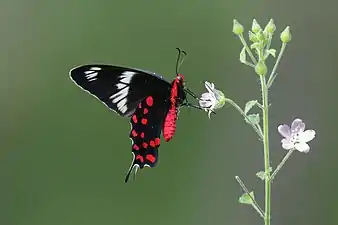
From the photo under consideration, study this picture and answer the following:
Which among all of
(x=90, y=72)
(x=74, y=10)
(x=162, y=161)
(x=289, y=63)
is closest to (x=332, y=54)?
(x=289, y=63)

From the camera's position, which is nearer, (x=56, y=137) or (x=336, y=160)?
(x=336, y=160)

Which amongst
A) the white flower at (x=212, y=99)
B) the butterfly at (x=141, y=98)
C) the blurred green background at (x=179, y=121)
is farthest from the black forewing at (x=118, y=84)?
the blurred green background at (x=179, y=121)

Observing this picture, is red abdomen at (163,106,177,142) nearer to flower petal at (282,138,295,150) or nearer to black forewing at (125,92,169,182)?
black forewing at (125,92,169,182)

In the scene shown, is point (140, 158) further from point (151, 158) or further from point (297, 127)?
point (297, 127)

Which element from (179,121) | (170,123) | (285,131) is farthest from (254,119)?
(179,121)

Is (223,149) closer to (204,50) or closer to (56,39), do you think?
(204,50)

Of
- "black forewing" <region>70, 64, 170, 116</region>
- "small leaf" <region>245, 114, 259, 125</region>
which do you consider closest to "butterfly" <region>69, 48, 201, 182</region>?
"black forewing" <region>70, 64, 170, 116</region>
